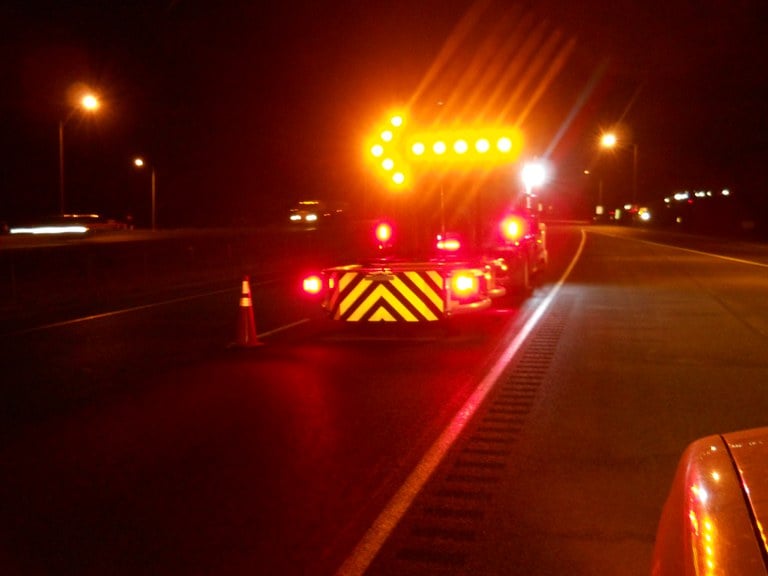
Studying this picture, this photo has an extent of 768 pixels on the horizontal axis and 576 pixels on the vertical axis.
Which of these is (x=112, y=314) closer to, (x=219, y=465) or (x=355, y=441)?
(x=355, y=441)

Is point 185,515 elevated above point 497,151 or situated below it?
below

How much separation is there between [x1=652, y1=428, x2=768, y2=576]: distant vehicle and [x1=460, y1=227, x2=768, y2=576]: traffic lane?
200 centimetres

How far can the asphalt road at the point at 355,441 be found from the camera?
5.98 metres

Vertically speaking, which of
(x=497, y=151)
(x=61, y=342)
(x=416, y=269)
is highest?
(x=497, y=151)

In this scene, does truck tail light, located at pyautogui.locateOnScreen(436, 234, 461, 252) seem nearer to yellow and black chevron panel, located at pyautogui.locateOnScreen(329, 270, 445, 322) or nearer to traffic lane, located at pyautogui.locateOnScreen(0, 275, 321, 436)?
yellow and black chevron panel, located at pyautogui.locateOnScreen(329, 270, 445, 322)

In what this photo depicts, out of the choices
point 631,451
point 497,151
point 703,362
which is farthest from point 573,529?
point 497,151

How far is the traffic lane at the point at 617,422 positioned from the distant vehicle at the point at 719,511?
2.00 meters

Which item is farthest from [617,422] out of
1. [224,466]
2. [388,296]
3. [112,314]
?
[112,314]

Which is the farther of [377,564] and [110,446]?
[110,446]

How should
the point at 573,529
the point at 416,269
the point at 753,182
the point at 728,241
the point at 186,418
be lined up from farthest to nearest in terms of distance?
the point at 753,182
the point at 728,241
the point at 416,269
the point at 186,418
the point at 573,529

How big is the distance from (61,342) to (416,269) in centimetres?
584

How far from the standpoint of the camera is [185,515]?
21.9 ft

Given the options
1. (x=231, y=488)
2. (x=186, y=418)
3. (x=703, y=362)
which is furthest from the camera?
(x=703, y=362)

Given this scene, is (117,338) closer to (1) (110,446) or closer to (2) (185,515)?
(1) (110,446)
